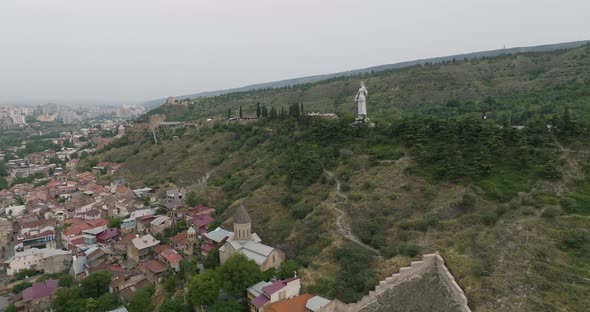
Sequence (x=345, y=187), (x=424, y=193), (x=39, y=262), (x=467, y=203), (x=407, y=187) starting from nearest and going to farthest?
(x=467, y=203) < (x=424, y=193) < (x=407, y=187) < (x=345, y=187) < (x=39, y=262)

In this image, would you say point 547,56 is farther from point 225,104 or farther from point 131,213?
point 131,213

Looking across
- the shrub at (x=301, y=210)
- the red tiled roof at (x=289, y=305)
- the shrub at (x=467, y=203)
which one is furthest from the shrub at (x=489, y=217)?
A: the red tiled roof at (x=289, y=305)

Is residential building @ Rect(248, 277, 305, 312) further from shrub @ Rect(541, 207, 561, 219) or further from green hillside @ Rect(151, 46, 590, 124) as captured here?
green hillside @ Rect(151, 46, 590, 124)

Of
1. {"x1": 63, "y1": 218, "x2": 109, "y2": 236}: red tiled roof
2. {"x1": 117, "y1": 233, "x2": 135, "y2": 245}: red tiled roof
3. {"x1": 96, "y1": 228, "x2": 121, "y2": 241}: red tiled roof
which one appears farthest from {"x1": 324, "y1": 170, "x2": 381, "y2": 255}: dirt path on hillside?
{"x1": 63, "y1": 218, "x2": 109, "y2": 236}: red tiled roof

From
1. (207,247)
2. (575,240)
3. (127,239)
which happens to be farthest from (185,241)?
(575,240)

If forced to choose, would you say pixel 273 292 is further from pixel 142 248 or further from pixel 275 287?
pixel 142 248
